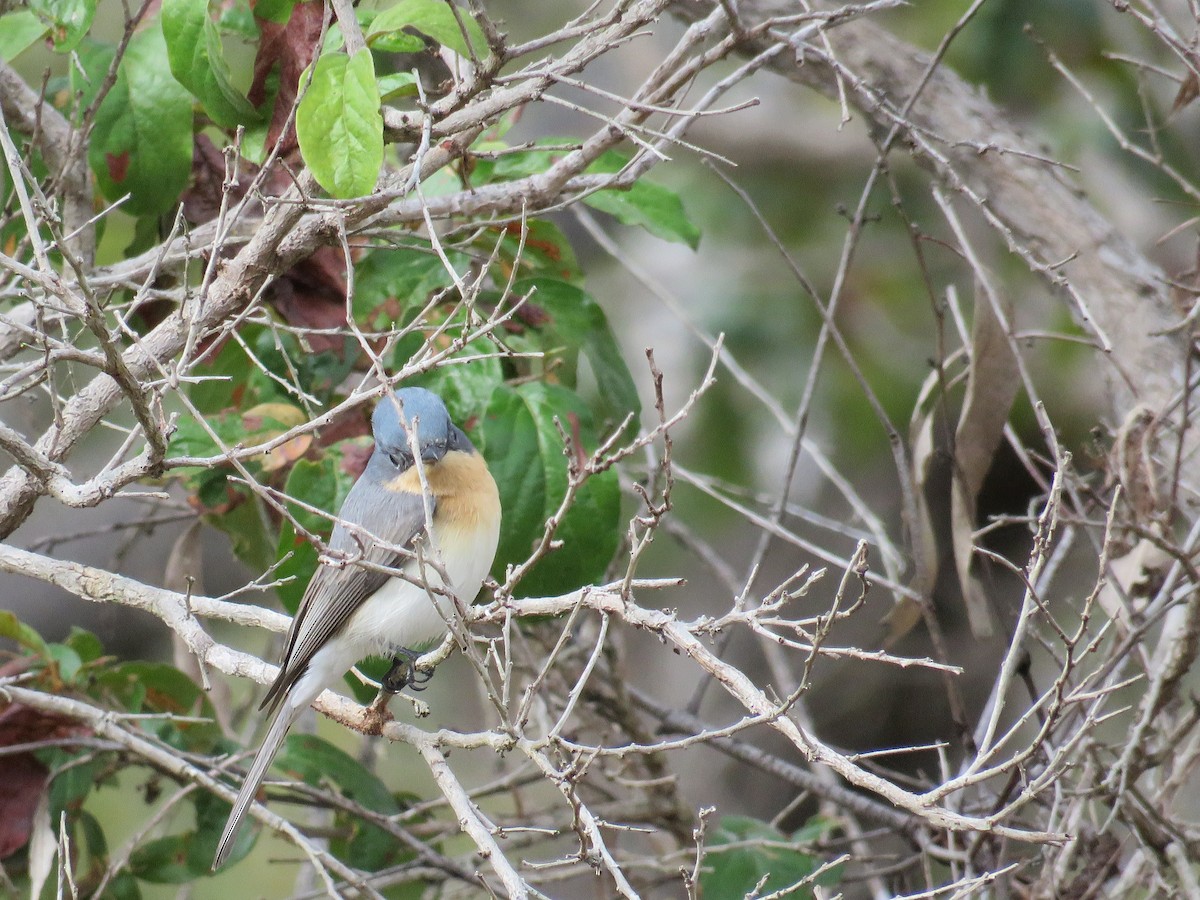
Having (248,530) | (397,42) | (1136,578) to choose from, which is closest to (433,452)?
(248,530)

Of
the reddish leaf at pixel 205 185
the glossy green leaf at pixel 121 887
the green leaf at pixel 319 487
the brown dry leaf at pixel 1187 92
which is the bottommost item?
the glossy green leaf at pixel 121 887

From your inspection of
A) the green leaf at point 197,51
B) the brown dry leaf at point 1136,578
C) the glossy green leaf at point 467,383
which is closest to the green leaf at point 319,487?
the glossy green leaf at point 467,383

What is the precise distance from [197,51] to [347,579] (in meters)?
1.32

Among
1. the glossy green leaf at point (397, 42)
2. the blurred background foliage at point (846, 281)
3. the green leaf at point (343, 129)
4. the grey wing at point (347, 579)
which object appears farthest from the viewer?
the blurred background foliage at point (846, 281)

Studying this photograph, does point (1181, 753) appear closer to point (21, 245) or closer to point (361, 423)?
point (361, 423)

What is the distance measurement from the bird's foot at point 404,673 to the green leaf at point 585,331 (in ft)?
2.87

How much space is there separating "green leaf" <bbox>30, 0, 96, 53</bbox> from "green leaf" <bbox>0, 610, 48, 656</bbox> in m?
1.46

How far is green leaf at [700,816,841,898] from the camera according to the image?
329 centimetres

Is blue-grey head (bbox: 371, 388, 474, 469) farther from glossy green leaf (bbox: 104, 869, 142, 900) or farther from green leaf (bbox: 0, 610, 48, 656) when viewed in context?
glossy green leaf (bbox: 104, 869, 142, 900)

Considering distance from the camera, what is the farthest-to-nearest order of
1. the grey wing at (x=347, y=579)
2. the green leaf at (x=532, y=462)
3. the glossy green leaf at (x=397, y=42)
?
the green leaf at (x=532, y=462) → the grey wing at (x=347, y=579) → the glossy green leaf at (x=397, y=42)

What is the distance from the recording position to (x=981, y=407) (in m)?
3.36

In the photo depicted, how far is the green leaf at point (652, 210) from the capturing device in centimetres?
336

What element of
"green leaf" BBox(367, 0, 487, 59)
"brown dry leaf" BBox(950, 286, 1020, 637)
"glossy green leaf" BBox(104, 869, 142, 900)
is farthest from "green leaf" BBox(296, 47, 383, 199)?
"glossy green leaf" BBox(104, 869, 142, 900)

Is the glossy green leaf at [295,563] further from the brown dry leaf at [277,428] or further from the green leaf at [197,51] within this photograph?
the green leaf at [197,51]
